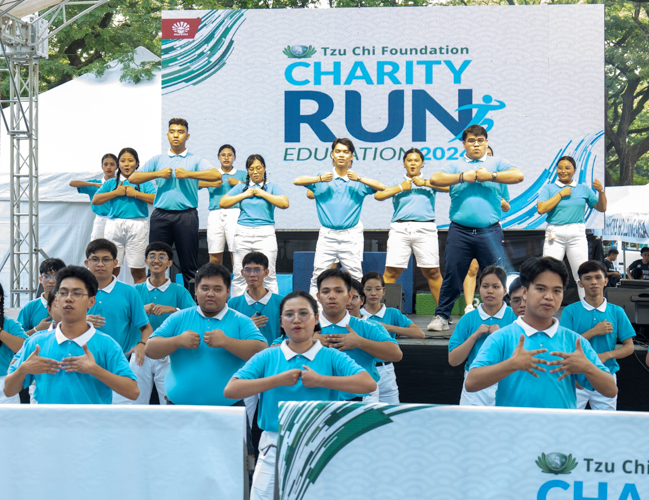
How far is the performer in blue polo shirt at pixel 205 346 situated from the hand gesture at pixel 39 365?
0.79m

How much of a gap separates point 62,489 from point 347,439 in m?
1.12

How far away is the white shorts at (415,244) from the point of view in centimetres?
752

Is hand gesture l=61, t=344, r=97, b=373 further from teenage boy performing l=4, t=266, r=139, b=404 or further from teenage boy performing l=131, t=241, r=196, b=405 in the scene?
teenage boy performing l=131, t=241, r=196, b=405

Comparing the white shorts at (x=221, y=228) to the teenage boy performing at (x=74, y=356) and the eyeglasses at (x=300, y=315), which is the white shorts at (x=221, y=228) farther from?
the eyeglasses at (x=300, y=315)

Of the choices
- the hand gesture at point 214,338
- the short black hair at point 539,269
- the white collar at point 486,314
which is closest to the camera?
the short black hair at point 539,269

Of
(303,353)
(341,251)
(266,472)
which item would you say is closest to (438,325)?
(341,251)

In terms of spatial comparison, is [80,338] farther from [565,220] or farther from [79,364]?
[565,220]

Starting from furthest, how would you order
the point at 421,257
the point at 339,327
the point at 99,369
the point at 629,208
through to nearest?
the point at 629,208, the point at 421,257, the point at 339,327, the point at 99,369

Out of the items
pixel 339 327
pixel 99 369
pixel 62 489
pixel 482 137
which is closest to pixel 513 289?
pixel 339 327

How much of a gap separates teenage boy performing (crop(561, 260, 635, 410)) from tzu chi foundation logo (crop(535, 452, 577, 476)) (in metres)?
2.65

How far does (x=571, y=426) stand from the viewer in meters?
2.61

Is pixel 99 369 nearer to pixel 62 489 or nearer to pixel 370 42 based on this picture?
pixel 62 489

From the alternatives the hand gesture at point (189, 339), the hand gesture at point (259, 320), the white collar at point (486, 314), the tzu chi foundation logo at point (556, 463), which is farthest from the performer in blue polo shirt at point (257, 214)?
the tzu chi foundation logo at point (556, 463)

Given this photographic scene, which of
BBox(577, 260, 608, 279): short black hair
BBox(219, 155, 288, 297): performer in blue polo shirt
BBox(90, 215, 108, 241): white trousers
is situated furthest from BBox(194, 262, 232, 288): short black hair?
BBox(90, 215, 108, 241): white trousers
